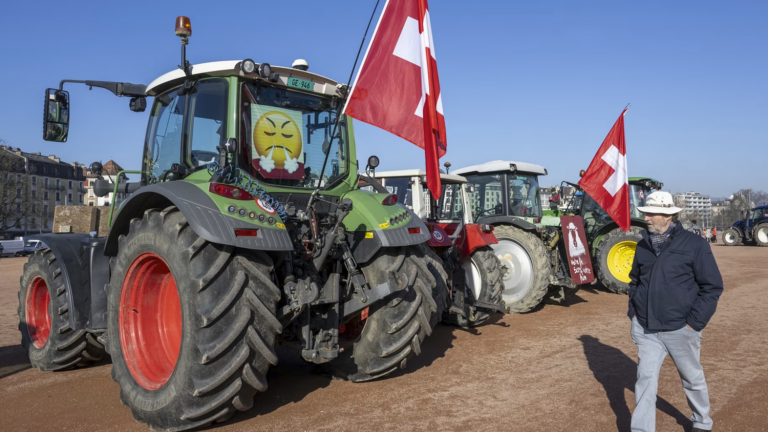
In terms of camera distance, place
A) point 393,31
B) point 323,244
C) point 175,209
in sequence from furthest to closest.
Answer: point 393,31, point 323,244, point 175,209

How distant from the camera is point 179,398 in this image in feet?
11.7

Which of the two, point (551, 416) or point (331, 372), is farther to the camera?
point (331, 372)

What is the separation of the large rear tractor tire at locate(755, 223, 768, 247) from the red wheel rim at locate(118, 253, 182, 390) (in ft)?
102

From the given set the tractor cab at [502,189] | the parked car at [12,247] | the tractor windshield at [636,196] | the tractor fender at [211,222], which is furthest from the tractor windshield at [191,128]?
the parked car at [12,247]

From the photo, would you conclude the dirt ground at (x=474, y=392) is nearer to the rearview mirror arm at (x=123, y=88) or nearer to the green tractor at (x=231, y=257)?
the green tractor at (x=231, y=257)

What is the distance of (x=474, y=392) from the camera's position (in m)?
4.70

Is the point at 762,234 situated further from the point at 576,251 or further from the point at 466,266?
the point at 466,266

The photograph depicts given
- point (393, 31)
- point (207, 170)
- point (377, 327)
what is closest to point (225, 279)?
point (207, 170)

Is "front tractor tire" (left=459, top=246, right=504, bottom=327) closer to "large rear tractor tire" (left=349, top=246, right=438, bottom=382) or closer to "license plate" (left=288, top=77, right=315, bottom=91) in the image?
"large rear tractor tire" (left=349, top=246, right=438, bottom=382)

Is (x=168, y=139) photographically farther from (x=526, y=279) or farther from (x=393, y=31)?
(x=526, y=279)

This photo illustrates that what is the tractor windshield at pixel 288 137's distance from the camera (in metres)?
4.36

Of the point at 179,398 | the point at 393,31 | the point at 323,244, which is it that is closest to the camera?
the point at 179,398

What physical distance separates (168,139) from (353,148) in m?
1.56

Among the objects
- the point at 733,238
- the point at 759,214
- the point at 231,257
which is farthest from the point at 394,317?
the point at 733,238
